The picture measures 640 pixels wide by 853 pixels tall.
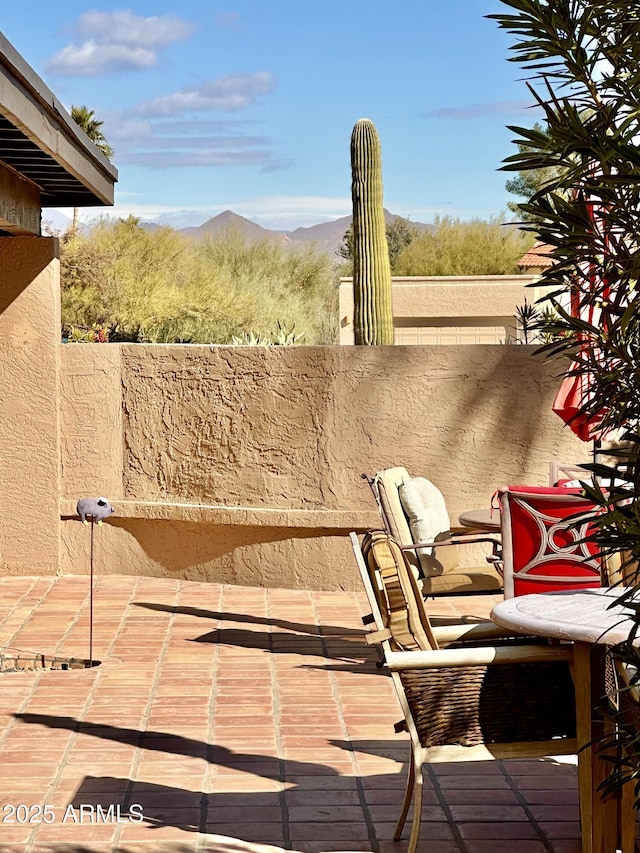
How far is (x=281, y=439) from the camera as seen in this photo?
9.05 metres

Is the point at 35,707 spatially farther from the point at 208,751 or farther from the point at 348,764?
the point at 348,764

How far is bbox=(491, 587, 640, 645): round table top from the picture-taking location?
3.65m

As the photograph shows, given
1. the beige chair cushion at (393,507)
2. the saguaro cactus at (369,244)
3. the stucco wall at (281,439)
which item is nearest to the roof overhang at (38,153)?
the stucco wall at (281,439)

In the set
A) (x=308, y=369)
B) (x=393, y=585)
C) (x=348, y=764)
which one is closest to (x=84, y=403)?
(x=308, y=369)

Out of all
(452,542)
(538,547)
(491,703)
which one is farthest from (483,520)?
(491,703)

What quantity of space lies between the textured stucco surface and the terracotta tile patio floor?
1.60 meters

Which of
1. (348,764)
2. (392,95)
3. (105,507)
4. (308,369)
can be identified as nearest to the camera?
(348,764)

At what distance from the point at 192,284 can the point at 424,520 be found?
2662 centimetres

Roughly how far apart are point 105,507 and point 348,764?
2.70 meters

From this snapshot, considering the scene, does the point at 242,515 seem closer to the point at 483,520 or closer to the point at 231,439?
the point at 231,439

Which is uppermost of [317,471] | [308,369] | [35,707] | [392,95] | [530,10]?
[392,95]

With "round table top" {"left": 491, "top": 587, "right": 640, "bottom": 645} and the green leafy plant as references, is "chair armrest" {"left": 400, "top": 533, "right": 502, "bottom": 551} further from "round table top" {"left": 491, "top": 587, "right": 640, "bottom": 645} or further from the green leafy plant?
the green leafy plant

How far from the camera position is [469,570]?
7125 mm

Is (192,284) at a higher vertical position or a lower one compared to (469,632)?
higher
